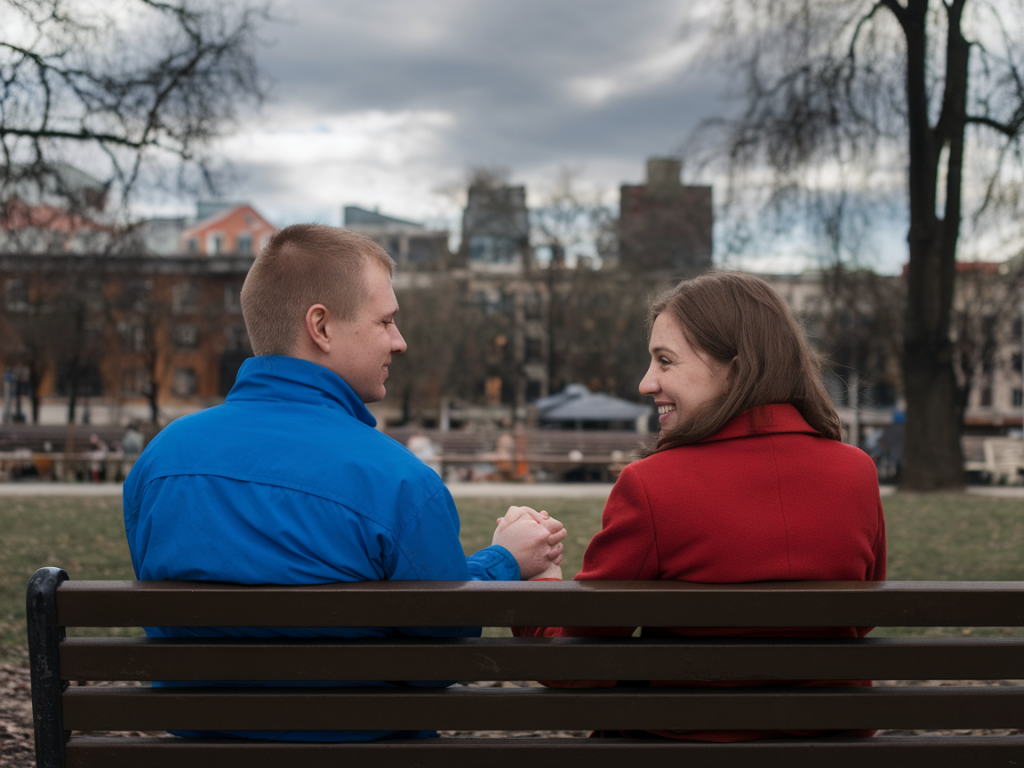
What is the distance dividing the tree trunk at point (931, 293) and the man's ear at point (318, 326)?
14.7m

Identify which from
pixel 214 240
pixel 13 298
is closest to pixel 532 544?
pixel 13 298

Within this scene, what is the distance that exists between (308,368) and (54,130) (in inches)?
344

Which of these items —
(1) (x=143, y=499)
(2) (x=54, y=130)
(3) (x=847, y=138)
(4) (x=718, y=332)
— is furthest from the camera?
(3) (x=847, y=138)

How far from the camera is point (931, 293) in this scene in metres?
16.0

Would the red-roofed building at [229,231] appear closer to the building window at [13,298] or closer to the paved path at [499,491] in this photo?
the building window at [13,298]

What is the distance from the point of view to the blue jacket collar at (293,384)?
201cm

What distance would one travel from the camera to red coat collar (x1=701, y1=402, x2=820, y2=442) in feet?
6.51

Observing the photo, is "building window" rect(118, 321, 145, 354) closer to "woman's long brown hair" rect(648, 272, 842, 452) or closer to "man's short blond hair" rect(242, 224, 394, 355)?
"man's short blond hair" rect(242, 224, 394, 355)

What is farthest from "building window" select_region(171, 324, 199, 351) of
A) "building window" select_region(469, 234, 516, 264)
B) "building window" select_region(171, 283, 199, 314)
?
"building window" select_region(469, 234, 516, 264)
